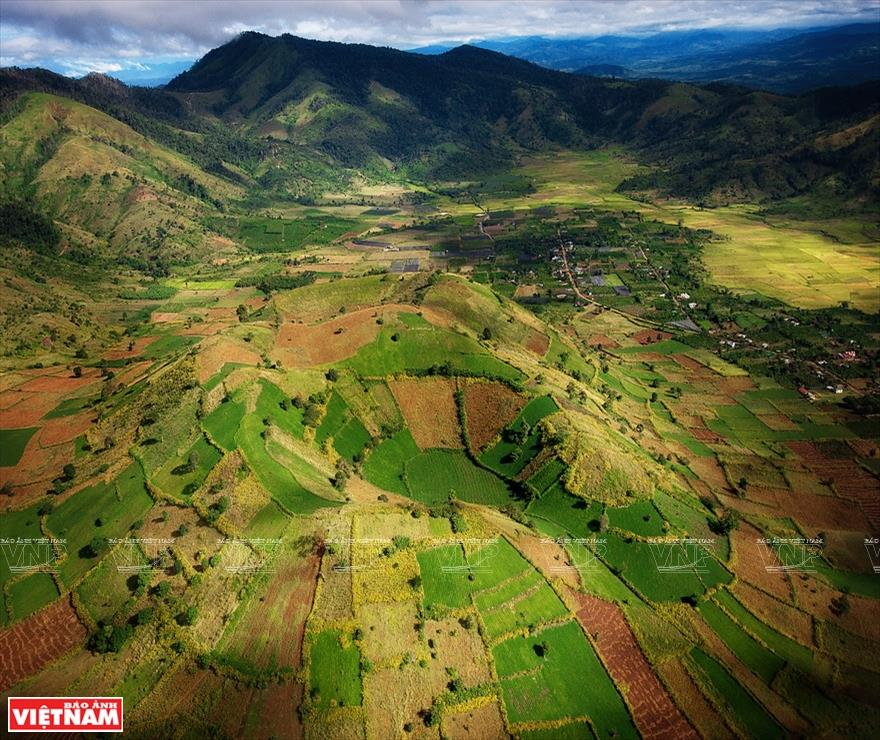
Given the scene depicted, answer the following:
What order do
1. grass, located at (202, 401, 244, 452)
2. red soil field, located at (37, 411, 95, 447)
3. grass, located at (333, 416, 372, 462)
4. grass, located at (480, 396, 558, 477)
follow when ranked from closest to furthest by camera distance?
grass, located at (202, 401, 244, 452) < grass, located at (480, 396, 558, 477) < grass, located at (333, 416, 372, 462) < red soil field, located at (37, 411, 95, 447)

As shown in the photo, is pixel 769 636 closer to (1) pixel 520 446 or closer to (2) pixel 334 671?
(1) pixel 520 446

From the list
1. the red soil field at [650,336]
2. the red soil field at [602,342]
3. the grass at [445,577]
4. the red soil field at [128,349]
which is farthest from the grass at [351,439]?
the red soil field at [650,336]

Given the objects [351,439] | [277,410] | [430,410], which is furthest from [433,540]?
[277,410]

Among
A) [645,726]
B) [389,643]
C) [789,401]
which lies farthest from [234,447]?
[789,401]

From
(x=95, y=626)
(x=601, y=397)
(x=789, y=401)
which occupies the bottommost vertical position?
(x=789, y=401)

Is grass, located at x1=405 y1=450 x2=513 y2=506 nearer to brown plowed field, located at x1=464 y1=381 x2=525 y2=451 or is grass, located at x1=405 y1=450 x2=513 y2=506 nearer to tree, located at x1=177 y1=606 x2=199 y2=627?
brown plowed field, located at x1=464 y1=381 x2=525 y2=451

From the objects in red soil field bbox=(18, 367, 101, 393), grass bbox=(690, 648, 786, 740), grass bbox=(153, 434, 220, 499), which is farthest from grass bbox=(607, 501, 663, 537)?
red soil field bbox=(18, 367, 101, 393)

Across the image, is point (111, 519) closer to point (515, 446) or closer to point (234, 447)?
point (234, 447)
